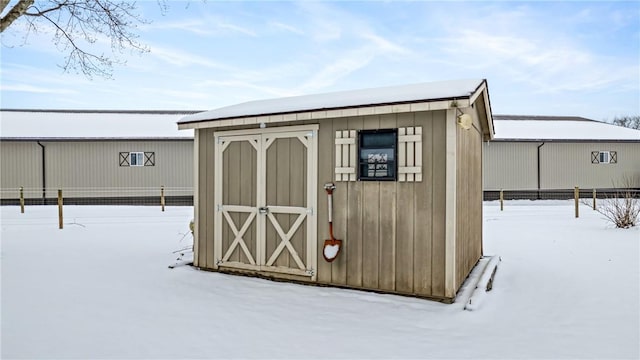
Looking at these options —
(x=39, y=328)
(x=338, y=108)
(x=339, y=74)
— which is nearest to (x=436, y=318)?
(x=338, y=108)

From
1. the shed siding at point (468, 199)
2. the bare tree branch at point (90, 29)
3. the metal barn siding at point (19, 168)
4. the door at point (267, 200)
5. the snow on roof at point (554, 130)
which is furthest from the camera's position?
the snow on roof at point (554, 130)

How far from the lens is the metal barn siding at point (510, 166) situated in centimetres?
1905

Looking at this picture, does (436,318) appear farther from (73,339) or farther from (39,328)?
(39,328)

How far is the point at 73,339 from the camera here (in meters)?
3.61

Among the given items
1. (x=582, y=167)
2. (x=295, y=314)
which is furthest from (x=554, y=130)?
(x=295, y=314)

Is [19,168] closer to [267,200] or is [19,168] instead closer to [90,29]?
[90,29]

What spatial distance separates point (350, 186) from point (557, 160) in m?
17.6

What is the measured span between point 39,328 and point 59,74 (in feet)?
24.4

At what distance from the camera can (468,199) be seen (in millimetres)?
5598

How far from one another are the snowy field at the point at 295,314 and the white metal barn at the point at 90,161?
10.5 meters

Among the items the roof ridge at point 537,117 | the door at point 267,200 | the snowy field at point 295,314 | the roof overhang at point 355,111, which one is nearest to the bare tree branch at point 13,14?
the roof overhang at point 355,111

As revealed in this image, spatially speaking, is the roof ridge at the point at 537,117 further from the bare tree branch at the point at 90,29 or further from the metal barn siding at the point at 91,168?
the bare tree branch at the point at 90,29

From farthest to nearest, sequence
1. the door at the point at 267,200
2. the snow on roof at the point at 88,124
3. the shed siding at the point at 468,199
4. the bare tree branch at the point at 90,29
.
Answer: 1. the snow on roof at the point at 88,124
2. the bare tree branch at the point at 90,29
3. the door at the point at 267,200
4. the shed siding at the point at 468,199

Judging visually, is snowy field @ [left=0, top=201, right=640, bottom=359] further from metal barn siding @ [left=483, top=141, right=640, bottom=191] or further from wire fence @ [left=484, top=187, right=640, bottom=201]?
metal barn siding @ [left=483, top=141, right=640, bottom=191]
